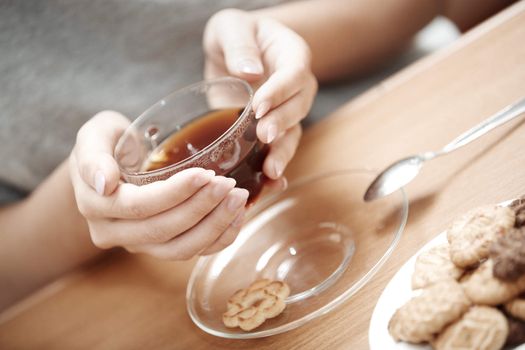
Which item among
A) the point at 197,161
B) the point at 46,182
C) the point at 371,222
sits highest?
the point at 197,161

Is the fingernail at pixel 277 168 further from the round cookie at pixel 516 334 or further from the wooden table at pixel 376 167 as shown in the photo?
the round cookie at pixel 516 334

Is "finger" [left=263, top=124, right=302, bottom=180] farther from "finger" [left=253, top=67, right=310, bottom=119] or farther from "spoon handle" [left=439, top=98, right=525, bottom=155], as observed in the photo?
"spoon handle" [left=439, top=98, right=525, bottom=155]

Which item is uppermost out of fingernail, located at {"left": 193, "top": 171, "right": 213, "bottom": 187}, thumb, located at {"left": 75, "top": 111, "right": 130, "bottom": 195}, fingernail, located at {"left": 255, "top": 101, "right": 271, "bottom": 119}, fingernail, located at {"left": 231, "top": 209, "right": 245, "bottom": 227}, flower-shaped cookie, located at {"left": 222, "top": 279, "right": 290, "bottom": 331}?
fingernail, located at {"left": 255, "top": 101, "right": 271, "bottom": 119}

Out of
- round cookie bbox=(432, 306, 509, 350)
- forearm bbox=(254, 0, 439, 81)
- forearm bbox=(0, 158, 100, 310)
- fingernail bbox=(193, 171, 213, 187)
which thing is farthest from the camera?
forearm bbox=(254, 0, 439, 81)

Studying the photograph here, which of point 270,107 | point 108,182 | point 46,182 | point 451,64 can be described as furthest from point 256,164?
point 46,182

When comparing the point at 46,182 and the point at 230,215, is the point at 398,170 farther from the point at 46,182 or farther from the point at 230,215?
the point at 46,182

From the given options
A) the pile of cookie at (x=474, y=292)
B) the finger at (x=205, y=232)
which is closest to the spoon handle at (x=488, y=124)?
the pile of cookie at (x=474, y=292)

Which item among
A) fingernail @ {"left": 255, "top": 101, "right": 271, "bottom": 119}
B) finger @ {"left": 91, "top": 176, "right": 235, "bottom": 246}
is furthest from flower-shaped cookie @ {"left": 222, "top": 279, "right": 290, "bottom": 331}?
fingernail @ {"left": 255, "top": 101, "right": 271, "bottom": 119}
